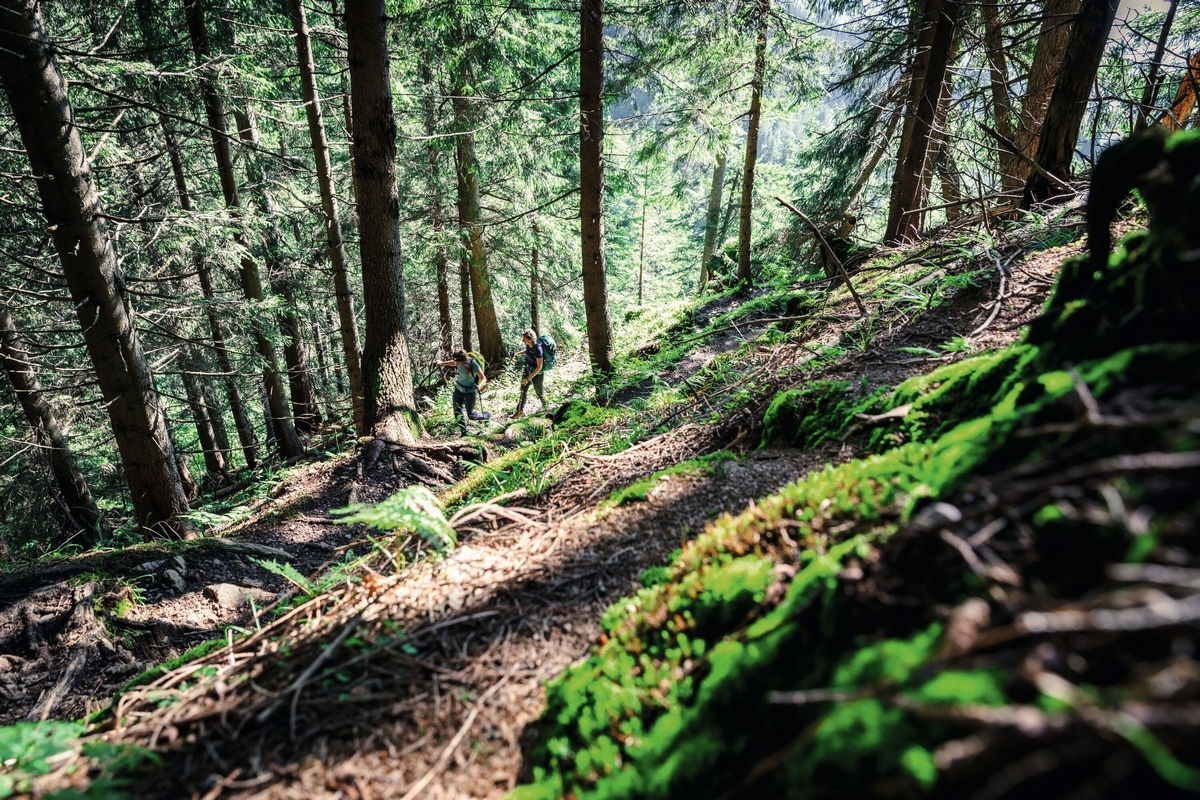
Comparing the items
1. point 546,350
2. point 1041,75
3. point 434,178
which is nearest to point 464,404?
point 546,350

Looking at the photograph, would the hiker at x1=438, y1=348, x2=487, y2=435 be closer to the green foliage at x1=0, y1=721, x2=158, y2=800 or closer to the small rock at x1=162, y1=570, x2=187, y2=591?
the small rock at x1=162, y1=570, x2=187, y2=591

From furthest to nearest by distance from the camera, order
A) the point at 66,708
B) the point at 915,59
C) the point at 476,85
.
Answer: the point at 476,85
the point at 915,59
the point at 66,708

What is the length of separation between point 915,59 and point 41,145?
12.2m

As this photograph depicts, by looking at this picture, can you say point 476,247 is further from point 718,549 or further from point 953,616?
point 953,616

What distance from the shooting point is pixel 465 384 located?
10.2 m

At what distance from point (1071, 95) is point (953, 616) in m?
6.20

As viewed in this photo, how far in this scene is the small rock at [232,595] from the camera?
4.52 m

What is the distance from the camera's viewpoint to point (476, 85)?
13.2 meters

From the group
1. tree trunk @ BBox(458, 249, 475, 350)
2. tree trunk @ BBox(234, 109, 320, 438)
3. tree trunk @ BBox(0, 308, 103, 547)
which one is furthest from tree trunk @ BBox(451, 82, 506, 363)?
tree trunk @ BBox(0, 308, 103, 547)

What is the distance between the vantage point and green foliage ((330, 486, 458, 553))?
2.54 meters

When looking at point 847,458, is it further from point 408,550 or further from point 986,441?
point 408,550

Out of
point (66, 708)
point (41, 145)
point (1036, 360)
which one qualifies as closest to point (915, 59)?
point (1036, 360)

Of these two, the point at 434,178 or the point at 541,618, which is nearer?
the point at 541,618

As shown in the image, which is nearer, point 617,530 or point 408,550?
point 617,530
